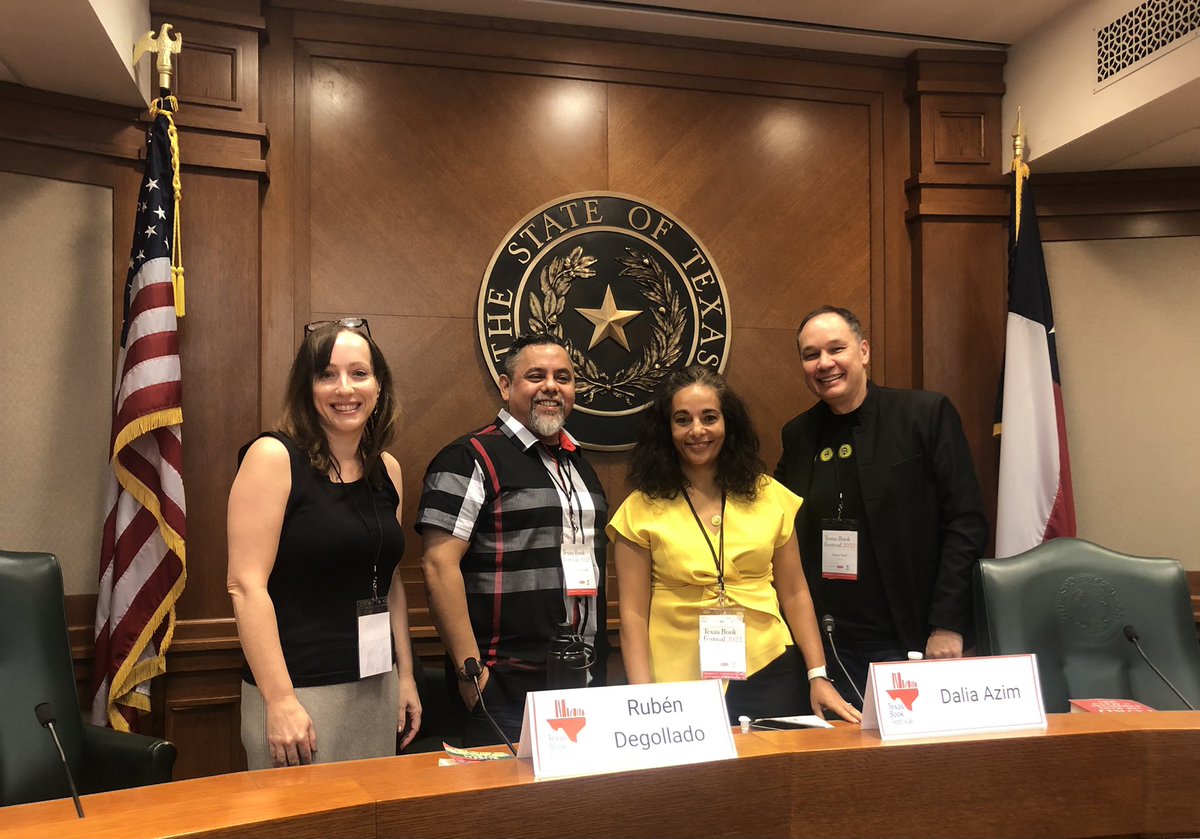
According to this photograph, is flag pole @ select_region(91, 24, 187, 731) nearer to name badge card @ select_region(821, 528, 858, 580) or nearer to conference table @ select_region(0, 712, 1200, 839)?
conference table @ select_region(0, 712, 1200, 839)

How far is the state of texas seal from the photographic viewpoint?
345 centimetres

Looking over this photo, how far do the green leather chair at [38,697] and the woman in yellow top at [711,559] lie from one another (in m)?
1.13

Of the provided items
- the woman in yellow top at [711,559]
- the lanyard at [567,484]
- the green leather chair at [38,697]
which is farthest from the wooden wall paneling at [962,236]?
the green leather chair at [38,697]

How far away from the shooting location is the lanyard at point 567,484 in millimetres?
2475

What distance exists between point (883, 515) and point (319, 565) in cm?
153

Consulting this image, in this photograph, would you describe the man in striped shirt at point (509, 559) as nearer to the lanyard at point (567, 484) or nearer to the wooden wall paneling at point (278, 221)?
the lanyard at point (567, 484)

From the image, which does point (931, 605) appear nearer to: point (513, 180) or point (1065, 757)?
point (1065, 757)

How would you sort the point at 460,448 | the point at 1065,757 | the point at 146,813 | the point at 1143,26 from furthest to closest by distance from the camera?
1. the point at 1143,26
2. the point at 460,448
3. the point at 1065,757
4. the point at 146,813

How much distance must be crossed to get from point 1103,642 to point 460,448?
160 cm

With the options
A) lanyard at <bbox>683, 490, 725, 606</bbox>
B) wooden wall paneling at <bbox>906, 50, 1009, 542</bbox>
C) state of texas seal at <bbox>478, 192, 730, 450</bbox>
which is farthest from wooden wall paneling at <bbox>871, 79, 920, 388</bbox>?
lanyard at <bbox>683, 490, 725, 606</bbox>

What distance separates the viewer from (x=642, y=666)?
7.45ft

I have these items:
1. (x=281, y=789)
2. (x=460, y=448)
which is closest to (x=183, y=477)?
(x=460, y=448)

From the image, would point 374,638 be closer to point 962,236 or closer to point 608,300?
point 608,300

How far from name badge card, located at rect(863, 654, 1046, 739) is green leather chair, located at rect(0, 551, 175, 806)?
1558 mm
